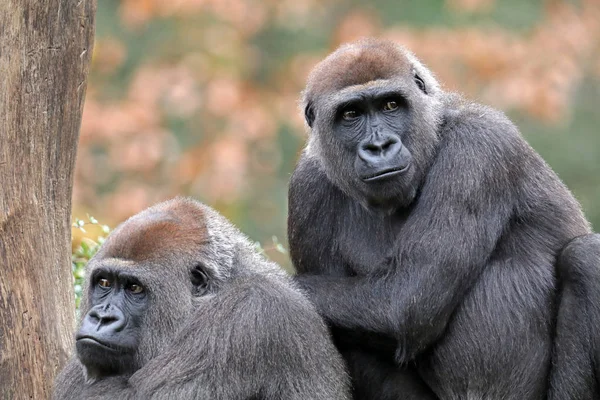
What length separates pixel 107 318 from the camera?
505 cm

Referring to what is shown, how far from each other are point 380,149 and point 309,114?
75 centimetres

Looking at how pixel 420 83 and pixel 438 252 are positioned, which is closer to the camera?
pixel 438 252

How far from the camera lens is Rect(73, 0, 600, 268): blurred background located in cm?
1408

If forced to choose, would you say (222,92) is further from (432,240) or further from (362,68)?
(432,240)

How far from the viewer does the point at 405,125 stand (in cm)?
564

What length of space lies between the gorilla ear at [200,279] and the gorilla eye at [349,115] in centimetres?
116

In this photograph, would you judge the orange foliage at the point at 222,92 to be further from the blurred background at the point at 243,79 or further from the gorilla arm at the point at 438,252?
the gorilla arm at the point at 438,252

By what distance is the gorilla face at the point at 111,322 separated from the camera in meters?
5.00

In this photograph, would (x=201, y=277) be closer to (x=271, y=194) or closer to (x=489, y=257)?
(x=489, y=257)

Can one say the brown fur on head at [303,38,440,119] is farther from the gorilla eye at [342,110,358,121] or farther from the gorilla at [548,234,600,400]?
the gorilla at [548,234,600,400]

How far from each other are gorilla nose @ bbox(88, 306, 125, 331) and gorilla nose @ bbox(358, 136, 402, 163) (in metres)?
1.52

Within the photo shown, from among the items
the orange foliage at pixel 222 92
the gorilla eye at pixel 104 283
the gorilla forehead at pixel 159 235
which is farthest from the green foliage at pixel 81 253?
the orange foliage at pixel 222 92

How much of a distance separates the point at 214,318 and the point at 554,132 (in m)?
14.6

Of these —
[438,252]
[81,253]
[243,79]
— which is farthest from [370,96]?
[243,79]
